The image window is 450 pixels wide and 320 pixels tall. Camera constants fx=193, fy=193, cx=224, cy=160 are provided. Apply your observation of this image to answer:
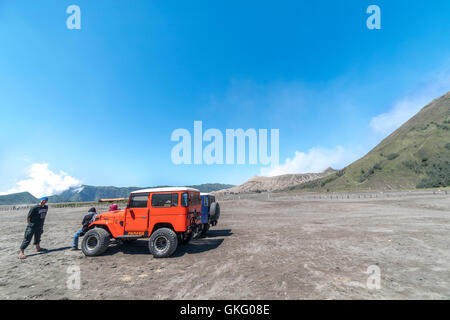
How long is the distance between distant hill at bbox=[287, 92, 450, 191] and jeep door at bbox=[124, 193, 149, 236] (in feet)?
292

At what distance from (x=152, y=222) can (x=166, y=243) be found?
40.5 inches

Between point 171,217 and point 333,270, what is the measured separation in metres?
6.01

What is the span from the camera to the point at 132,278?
5871mm

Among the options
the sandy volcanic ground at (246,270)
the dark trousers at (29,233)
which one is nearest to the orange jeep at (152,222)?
the sandy volcanic ground at (246,270)

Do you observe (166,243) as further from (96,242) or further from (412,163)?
(412,163)

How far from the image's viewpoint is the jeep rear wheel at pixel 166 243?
7602 mm

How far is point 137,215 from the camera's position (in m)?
8.02

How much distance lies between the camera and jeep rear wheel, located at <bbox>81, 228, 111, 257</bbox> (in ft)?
26.0
